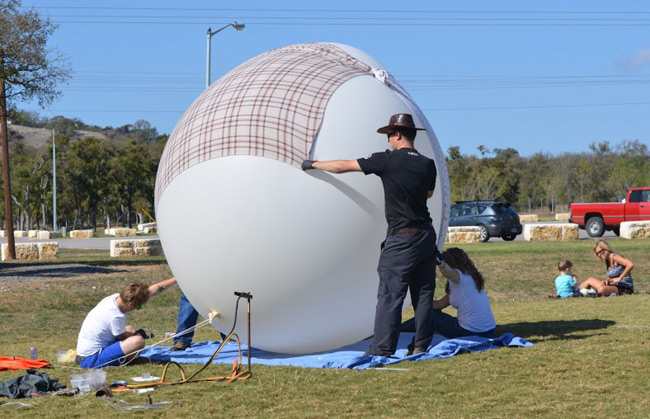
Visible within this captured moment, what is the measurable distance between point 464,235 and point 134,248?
11.9 metres

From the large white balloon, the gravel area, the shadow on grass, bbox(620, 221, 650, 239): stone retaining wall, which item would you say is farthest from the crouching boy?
bbox(620, 221, 650, 239): stone retaining wall

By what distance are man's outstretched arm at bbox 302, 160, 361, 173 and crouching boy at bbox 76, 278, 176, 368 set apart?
2.34 metres

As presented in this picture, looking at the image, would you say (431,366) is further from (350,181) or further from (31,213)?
(31,213)

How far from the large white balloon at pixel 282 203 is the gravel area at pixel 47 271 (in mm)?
12481

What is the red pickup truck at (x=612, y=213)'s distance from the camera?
3050 cm

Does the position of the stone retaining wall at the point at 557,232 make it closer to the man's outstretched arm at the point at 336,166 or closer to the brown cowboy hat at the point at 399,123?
the brown cowboy hat at the point at 399,123

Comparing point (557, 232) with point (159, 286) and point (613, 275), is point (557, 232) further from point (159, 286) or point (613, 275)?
point (159, 286)

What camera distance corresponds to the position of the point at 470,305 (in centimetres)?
846

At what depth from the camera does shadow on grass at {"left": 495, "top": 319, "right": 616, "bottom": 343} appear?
8.77 m

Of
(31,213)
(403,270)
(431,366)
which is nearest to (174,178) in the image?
(403,270)

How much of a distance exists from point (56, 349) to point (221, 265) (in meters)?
3.60

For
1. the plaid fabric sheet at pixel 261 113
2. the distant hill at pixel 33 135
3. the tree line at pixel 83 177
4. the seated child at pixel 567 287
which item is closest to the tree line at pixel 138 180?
the tree line at pixel 83 177

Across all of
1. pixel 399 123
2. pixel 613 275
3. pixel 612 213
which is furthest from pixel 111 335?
pixel 612 213

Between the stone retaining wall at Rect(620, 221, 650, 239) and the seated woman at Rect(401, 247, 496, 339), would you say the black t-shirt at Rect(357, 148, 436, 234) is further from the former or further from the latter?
the stone retaining wall at Rect(620, 221, 650, 239)
